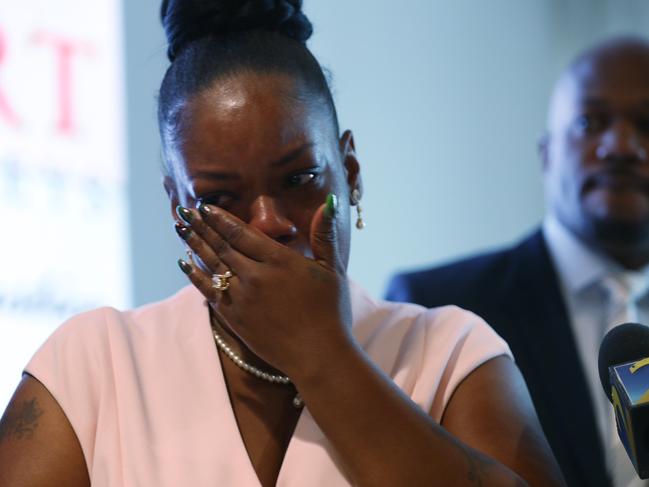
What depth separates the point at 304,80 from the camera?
5.77ft

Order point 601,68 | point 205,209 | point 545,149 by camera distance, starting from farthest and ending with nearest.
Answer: point 545,149
point 601,68
point 205,209

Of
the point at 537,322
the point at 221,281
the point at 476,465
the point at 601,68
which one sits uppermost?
the point at 601,68

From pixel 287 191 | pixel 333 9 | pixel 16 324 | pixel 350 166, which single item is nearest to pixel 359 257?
pixel 333 9

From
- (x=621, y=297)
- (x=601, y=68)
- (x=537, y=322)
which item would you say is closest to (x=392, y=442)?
(x=537, y=322)

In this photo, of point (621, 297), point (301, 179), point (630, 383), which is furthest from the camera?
point (621, 297)

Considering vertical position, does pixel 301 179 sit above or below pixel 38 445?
above

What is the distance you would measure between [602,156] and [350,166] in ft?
5.19

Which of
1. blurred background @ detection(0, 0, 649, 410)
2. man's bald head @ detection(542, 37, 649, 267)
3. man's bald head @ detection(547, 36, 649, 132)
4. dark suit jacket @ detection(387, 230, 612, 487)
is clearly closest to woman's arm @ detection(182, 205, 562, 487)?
blurred background @ detection(0, 0, 649, 410)

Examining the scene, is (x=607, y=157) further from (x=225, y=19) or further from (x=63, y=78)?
(x=225, y=19)

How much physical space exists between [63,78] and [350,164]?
134 centimetres

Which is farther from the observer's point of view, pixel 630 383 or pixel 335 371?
pixel 335 371

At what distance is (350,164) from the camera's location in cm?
190

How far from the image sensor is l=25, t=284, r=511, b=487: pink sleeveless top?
1.60 m

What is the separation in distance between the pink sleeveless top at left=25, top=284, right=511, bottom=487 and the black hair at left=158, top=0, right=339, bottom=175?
321mm
